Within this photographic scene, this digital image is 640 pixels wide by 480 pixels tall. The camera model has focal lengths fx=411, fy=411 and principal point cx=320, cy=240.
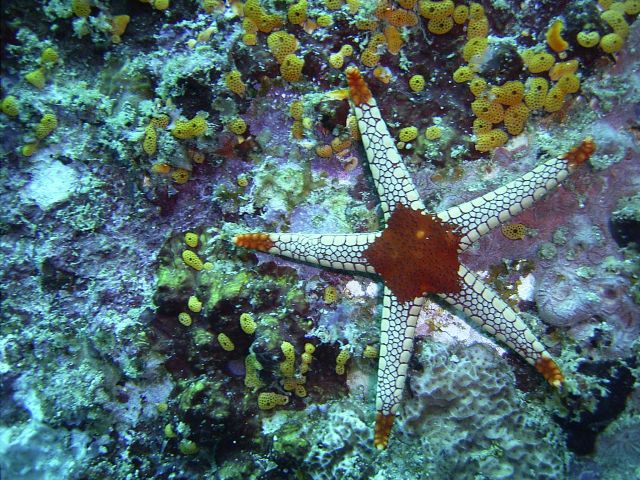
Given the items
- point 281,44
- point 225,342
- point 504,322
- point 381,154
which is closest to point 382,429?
point 504,322

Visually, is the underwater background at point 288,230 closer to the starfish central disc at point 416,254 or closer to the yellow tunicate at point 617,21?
the yellow tunicate at point 617,21

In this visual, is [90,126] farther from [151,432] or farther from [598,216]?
[598,216]

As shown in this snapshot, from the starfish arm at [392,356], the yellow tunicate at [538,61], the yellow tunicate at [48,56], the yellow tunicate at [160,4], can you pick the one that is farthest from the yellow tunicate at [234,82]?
the yellow tunicate at [538,61]

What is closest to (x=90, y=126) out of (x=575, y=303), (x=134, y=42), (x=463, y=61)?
(x=134, y=42)

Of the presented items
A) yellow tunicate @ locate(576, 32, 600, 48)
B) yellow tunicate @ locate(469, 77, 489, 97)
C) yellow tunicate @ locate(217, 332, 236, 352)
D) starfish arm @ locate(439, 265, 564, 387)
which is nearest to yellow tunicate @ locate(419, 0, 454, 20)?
yellow tunicate @ locate(469, 77, 489, 97)

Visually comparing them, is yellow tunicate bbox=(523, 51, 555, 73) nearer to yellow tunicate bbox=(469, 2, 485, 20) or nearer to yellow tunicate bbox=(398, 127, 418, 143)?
yellow tunicate bbox=(469, 2, 485, 20)
